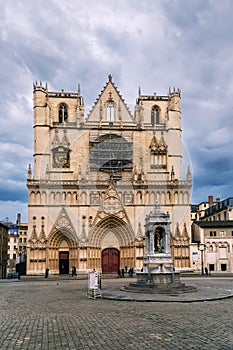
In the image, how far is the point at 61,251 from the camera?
49812mm

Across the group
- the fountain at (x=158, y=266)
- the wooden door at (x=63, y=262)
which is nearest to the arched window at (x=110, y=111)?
the wooden door at (x=63, y=262)

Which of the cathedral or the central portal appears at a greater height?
the cathedral

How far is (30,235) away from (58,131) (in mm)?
14596

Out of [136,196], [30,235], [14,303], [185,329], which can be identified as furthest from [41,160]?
[185,329]

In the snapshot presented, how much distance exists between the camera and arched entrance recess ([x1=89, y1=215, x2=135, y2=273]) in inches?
1940

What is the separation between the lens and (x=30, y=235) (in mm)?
48562

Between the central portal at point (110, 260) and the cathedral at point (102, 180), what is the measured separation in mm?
128

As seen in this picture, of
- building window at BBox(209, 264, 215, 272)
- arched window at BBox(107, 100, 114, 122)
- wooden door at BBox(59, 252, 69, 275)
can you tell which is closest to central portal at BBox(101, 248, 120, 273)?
wooden door at BBox(59, 252, 69, 275)

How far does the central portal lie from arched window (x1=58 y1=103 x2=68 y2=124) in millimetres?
18905

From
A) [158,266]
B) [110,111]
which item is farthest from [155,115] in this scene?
[158,266]

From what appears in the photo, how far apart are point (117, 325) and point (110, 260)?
38.8 metres

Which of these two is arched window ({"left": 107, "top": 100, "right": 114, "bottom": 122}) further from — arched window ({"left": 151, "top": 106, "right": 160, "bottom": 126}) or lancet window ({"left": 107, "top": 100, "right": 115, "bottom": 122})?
arched window ({"left": 151, "top": 106, "right": 160, "bottom": 126})

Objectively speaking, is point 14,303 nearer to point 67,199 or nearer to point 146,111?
point 67,199

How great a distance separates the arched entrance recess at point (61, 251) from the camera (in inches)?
1917
